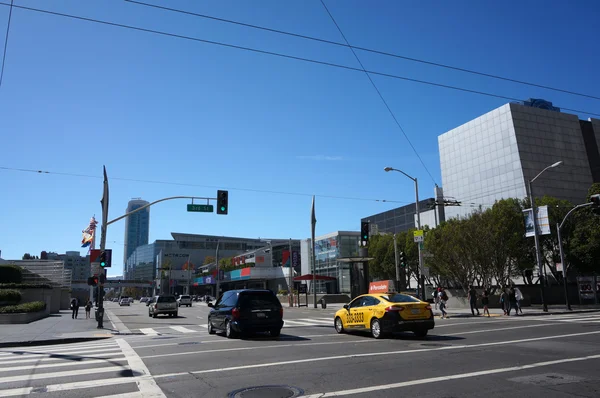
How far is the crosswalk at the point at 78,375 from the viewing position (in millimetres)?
7359

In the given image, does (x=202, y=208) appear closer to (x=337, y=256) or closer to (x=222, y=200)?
(x=222, y=200)

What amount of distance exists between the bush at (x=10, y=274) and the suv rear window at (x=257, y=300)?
36.0 meters

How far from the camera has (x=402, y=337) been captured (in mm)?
14789

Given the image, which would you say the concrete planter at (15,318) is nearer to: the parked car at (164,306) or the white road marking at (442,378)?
the parked car at (164,306)

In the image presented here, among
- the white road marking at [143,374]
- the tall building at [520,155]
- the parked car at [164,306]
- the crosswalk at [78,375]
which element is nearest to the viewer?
the white road marking at [143,374]

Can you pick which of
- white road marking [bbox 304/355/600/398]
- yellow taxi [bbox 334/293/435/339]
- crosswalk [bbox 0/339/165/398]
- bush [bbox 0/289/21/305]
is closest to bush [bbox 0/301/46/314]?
bush [bbox 0/289/21/305]

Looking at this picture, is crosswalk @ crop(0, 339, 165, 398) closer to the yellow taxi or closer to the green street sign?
the yellow taxi

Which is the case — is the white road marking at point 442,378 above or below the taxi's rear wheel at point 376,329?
below

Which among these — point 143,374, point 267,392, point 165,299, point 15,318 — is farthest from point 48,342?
point 165,299

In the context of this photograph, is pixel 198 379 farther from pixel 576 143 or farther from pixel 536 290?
pixel 576 143

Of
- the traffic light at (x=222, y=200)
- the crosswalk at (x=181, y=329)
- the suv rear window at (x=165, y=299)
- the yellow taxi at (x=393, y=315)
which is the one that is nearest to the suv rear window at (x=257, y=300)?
the yellow taxi at (x=393, y=315)

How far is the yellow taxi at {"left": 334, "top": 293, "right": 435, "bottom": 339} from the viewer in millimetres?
14141

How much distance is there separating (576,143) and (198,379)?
80.1 meters

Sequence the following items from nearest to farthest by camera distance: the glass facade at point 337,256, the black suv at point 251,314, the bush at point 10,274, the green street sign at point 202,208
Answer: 1. the black suv at point 251,314
2. the green street sign at point 202,208
3. the bush at point 10,274
4. the glass facade at point 337,256
